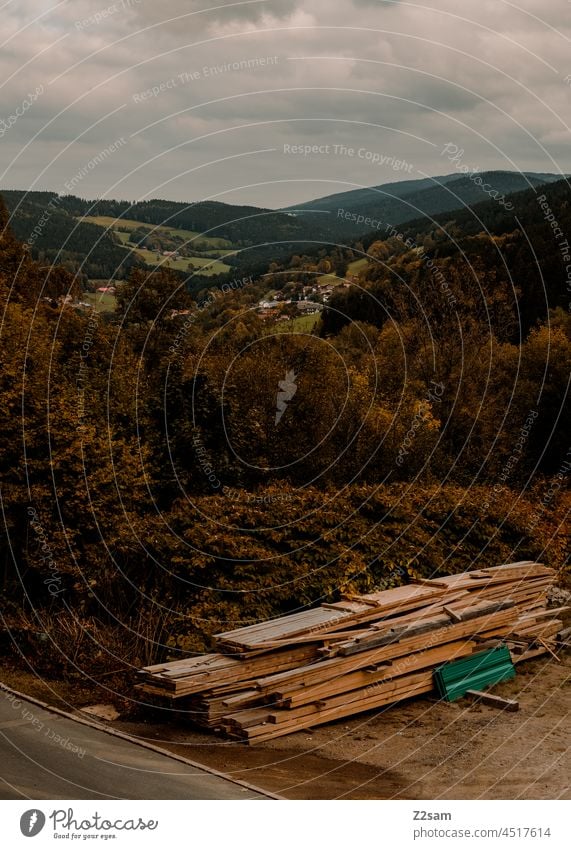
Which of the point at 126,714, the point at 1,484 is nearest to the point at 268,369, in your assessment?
the point at 1,484

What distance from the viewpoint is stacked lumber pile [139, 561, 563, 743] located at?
20312 millimetres

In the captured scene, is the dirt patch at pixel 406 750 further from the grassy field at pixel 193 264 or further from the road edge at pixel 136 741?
the grassy field at pixel 193 264

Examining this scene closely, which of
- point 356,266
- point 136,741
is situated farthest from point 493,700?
point 356,266

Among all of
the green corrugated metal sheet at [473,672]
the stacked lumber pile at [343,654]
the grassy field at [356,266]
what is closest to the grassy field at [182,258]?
the grassy field at [356,266]

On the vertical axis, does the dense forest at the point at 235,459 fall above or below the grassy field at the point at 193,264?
below

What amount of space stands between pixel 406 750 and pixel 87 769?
7.48 meters

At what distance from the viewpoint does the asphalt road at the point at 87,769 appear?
15742 mm

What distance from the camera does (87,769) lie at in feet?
55.2

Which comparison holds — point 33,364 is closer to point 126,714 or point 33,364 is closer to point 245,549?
point 245,549

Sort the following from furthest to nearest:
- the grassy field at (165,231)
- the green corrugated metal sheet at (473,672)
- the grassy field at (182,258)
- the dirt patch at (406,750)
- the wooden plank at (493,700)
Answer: the grassy field at (165,231) → the grassy field at (182,258) → the green corrugated metal sheet at (473,672) → the wooden plank at (493,700) → the dirt patch at (406,750)

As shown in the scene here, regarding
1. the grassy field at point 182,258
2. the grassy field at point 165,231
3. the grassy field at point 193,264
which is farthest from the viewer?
the grassy field at point 165,231

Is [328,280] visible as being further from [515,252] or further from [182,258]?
[515,252]

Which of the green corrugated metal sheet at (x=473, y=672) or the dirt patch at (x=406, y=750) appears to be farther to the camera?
the green corrugated metal sheet at (x=473, y=672)

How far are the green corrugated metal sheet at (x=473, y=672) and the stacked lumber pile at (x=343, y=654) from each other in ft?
0.75
